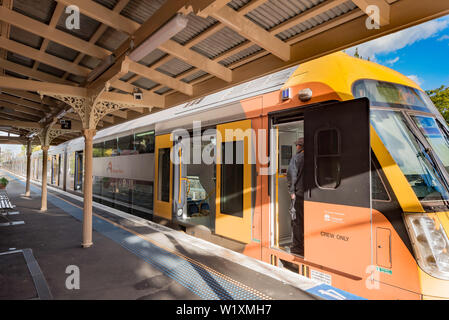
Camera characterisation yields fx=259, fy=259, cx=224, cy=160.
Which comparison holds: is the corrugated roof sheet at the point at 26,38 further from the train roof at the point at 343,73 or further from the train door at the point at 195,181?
the train roof at the point at 343,73

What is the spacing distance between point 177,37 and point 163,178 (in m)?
3.29

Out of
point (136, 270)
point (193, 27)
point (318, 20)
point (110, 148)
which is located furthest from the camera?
point (110, 148)

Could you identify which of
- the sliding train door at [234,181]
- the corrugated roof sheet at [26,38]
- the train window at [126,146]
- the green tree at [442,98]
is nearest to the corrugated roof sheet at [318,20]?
the sliding train door at [234,181]

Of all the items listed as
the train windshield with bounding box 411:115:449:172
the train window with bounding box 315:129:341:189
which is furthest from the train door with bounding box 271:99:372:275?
the train windshield with bounding box 411:115:449:172

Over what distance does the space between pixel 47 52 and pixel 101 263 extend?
396 cm

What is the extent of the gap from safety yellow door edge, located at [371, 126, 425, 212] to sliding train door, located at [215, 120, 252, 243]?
1.72 metres

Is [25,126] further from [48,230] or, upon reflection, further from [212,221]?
[212,221]

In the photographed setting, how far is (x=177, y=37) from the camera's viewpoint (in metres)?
3.77

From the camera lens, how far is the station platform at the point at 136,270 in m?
2.94

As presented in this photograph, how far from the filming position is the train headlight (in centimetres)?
218

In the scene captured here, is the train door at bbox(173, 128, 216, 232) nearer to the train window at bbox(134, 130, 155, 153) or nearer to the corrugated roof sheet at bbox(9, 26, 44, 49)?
the train window at bbox(134, 130, 155, 153)

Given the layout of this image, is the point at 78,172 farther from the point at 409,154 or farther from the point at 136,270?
the point at 409,154

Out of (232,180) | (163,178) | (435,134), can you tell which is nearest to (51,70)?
(163,178)

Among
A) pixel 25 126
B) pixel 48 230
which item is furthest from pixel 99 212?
pixel 25 126
